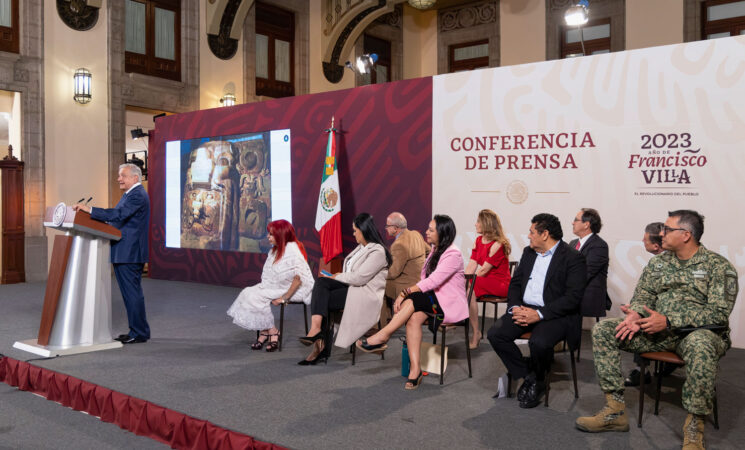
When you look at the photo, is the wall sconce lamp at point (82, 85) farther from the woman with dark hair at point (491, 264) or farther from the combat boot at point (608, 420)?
the combat boot at point (608, 420)

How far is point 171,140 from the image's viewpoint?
9.60 metres

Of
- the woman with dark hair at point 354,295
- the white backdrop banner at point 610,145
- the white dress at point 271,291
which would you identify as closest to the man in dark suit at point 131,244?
the white dress at point 271,291

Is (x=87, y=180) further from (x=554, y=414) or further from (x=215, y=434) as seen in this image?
(x=554, y=414)

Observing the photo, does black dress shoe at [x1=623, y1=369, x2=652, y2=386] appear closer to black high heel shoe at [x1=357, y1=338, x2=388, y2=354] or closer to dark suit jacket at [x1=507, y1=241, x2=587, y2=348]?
dark suit jacket at [x1=507, y1=241, x2=587, y2=348]

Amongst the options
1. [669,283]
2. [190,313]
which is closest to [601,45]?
[190,313]

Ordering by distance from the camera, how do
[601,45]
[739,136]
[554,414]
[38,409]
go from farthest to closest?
[601,45] < [739,136] < [38,409] < [554,414]

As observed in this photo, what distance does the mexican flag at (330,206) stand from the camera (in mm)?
7434

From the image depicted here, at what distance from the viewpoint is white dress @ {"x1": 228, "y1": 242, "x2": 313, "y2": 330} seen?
4.78 m

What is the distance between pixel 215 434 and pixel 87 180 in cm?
766

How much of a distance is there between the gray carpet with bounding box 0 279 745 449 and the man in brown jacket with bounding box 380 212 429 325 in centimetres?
49

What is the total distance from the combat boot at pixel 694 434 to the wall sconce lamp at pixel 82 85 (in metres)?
8.99

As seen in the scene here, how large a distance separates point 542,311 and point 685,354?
0.78 meters

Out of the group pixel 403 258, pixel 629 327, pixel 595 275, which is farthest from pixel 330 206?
pixel 629 327

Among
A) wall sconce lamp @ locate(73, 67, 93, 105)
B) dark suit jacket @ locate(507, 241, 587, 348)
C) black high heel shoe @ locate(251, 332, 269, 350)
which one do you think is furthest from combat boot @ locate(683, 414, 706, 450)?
wall sconce lamp @ locate(73, 67, 93, 105)
